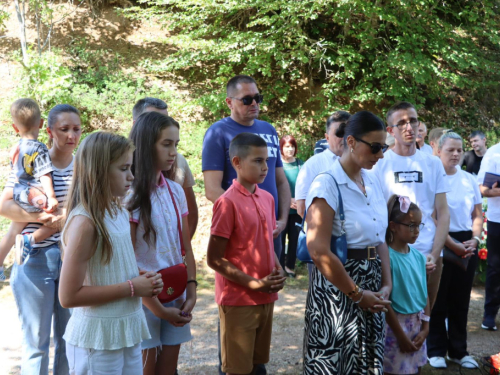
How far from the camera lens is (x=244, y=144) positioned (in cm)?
343

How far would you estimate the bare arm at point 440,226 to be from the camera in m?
4.16

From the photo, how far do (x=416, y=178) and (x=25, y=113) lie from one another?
306 centimetres

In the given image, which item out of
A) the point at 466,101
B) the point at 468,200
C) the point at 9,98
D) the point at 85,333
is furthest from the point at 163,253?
the point at 466,101

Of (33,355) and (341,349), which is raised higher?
(341,349)

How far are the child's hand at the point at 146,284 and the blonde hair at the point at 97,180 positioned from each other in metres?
0.18

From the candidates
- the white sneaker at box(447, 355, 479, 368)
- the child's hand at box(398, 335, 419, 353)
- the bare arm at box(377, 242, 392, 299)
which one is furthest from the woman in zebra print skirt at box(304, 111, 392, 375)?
the white sneaker at box(447, 355, 479, 368)

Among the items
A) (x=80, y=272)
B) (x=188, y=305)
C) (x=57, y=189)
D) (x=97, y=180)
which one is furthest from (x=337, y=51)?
(x=80, y=272)

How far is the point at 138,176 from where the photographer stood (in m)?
3.00

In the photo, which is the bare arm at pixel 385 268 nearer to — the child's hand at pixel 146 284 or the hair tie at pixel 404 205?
the hair tie at pixel 404 205

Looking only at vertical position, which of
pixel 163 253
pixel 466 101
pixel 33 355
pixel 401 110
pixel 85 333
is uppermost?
pixel 466 101

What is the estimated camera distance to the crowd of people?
2.46 metres

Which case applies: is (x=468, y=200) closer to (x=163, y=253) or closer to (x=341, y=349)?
(x=341, y=349)

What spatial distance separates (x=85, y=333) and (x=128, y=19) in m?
13.5

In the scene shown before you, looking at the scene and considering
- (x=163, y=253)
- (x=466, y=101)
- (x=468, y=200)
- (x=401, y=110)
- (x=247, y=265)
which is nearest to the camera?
(x=163, y=253)
